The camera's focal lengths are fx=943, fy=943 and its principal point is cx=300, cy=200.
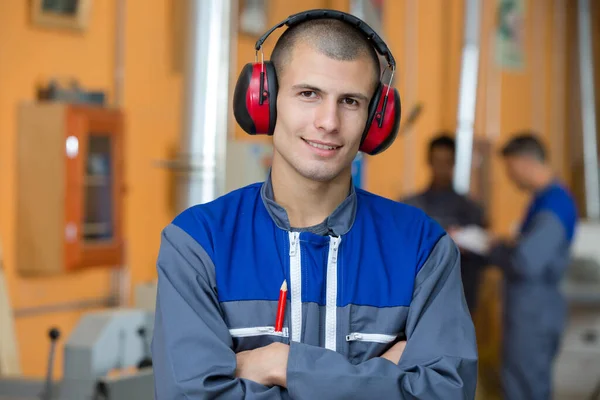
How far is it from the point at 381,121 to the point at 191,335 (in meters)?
0.55

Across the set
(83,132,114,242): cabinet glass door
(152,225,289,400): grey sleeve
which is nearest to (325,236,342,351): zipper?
(152,225,289,400): grey sleeve

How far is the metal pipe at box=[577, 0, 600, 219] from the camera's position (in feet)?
37.0

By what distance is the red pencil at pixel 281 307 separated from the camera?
166cm

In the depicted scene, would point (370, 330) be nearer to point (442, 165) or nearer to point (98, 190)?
point (98, 190)

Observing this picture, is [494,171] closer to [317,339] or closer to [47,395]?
[47,395]

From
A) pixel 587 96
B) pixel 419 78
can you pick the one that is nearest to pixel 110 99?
pixel 419 78

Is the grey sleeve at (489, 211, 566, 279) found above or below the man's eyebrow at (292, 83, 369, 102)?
below

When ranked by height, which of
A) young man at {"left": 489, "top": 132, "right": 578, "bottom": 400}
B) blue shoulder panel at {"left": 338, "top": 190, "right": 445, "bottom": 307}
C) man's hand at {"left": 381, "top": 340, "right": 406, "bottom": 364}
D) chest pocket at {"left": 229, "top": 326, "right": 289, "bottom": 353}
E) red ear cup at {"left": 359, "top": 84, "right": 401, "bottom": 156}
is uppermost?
red ear cup at {"left": 359, "top": 84, "right": 401, "bottom": 156}

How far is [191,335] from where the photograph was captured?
5.31 ft

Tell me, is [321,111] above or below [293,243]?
above

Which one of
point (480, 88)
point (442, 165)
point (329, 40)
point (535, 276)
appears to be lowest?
point (535, 276)

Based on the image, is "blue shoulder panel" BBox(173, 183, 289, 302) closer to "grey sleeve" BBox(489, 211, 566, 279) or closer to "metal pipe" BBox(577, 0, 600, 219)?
"grey sleeve" BBox(489, 211, 566, 279)

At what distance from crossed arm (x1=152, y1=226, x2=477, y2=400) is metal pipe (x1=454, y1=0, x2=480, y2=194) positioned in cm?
583

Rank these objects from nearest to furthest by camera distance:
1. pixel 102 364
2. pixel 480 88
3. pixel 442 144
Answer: pixel 102 364
pixel 442 144
pixel 480 88
